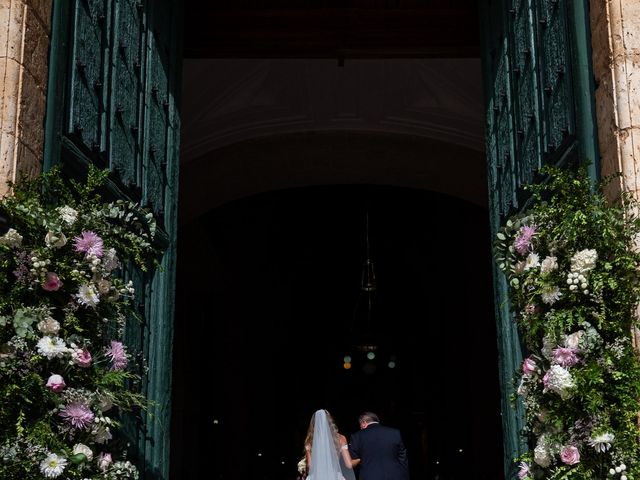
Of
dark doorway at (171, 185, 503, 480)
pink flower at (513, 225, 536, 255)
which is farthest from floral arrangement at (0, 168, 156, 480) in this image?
dark doorway at (171, 185, 503, 480)

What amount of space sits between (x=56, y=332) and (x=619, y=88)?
108 inches

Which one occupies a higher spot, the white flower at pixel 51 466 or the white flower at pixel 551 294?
the white flower at pixel 551 294

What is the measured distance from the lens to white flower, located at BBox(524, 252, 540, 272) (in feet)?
14.5

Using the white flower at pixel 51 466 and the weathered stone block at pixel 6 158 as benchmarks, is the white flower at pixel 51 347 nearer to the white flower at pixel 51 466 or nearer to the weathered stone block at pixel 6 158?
the white flower at pixel 51 466

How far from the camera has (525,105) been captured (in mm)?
5863

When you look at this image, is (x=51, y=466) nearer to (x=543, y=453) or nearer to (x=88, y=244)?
(x=88, y=244)

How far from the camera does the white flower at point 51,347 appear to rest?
3975 mm

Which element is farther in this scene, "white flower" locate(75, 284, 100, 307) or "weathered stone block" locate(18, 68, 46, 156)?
"weathered stone block" locate(18, 68, 46, 156)

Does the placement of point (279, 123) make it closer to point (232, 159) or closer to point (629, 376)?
point (232, 159)

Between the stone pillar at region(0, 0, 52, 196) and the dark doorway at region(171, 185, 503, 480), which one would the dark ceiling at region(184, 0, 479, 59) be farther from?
the dark doorway at region(171, 185, 503, 480)

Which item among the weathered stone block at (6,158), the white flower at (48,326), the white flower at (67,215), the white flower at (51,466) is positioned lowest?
the white flower at (51,466)

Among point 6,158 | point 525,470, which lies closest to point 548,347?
point 525,470

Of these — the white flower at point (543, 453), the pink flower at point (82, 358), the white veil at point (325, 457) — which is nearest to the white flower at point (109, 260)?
the pink flower at point (82, 358)

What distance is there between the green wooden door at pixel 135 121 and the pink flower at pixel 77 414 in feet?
3.96
